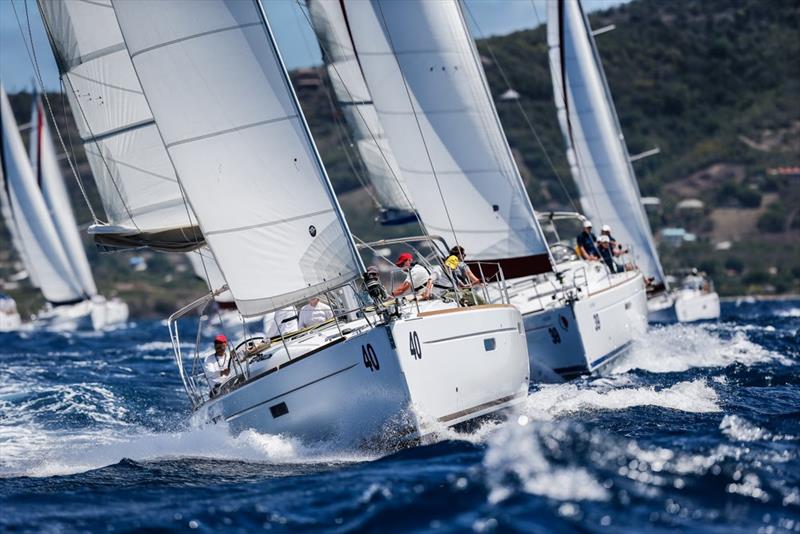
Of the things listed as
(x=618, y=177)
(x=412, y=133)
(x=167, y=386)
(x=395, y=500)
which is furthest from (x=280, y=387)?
(x=618, y=177)

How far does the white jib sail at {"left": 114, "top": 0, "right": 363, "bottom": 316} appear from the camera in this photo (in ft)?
35.9

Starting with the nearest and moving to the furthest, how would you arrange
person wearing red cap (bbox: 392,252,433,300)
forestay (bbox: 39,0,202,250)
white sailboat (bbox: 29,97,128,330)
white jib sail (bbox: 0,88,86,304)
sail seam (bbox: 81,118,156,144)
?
1. person wearing red cap (bbox: 392,252,433,300)
2. forestay (bbox: 39,0,202,250)
3. sail seam (bbox: 81,118,156,144)
4. white jib sail (bbox: 0,88,86,304)
5. white sailboat (bbox: 29,97,128,330)

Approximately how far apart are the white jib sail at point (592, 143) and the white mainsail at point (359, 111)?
253 inches

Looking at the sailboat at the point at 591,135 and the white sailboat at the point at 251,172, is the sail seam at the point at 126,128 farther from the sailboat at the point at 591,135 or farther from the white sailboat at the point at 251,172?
the sailboat at the point at 591,135

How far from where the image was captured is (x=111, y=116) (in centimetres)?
1636

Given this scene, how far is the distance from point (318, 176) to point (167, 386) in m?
9.68

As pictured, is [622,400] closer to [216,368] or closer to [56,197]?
[216,368]

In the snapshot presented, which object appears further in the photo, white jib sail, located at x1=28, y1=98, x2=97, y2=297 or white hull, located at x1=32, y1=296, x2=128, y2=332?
white hull, located at x1=32, y1=296, x2=128, y2=332

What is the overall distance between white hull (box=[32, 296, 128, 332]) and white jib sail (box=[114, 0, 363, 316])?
129ft

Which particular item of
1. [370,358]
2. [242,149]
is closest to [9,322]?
[242,149]

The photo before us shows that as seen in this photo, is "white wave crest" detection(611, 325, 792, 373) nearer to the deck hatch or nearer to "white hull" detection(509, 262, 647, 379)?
"white hull" detection(509, 262, 647, 379)

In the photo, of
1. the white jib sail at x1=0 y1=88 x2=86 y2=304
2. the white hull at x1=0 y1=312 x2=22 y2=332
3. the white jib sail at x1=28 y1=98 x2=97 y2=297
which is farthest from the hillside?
the white jib sail at x1=28 y1=98 x2=97 y2=297

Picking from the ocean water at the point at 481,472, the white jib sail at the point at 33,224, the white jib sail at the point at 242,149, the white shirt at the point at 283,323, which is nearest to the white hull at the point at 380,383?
the ocean water at the point at 481,472

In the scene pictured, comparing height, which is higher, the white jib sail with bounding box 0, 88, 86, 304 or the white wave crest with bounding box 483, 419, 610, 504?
the white jib sail with bounding box 0, 88, 86, 304
